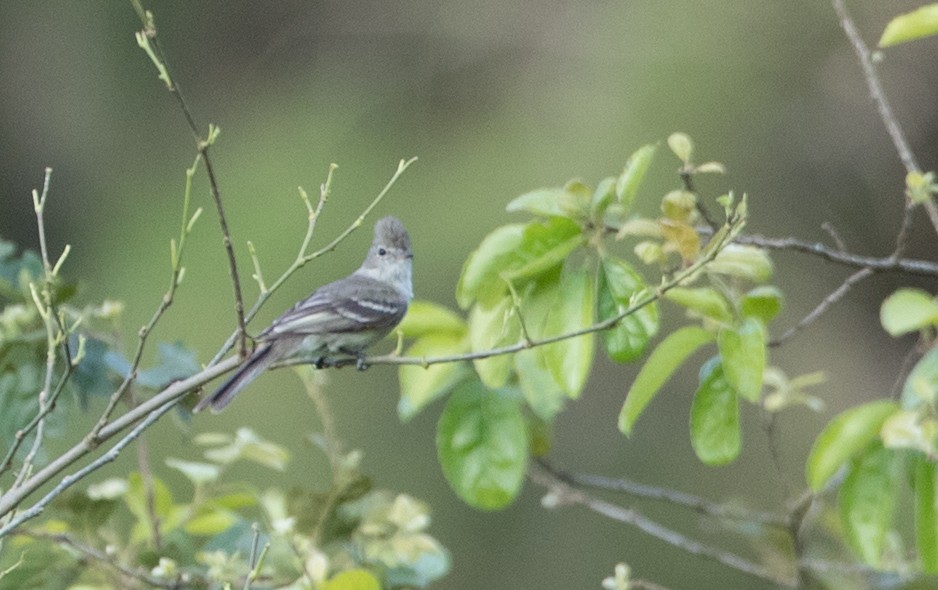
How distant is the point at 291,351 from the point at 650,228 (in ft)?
Result: 3.23

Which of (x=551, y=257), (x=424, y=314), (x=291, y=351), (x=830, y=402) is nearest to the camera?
(x=551, y=257)

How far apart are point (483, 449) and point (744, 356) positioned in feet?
1.73

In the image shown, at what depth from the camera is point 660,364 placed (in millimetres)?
1915

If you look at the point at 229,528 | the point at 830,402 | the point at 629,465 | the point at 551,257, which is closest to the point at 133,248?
the point at 629,465

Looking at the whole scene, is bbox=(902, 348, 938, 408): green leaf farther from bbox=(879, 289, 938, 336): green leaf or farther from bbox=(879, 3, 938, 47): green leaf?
bbox=(879, 3, 938, 47): green leaf

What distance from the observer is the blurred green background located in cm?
432

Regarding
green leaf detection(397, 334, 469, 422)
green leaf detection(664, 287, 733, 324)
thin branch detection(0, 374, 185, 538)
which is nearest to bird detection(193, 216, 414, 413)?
green leaf detection(397, 334, 469, 422)

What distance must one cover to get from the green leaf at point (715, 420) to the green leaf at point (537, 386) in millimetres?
437

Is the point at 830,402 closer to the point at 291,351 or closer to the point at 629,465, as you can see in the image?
the point at 629,465

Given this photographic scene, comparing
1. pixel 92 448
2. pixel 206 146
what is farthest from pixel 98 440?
pixel 206 146

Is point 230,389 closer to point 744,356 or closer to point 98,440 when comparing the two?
point 98,440

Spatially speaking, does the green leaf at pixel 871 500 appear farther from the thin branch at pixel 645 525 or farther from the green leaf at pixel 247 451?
the green leaf at pixel 247 451

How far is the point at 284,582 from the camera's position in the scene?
209 cm

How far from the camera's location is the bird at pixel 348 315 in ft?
8.53
